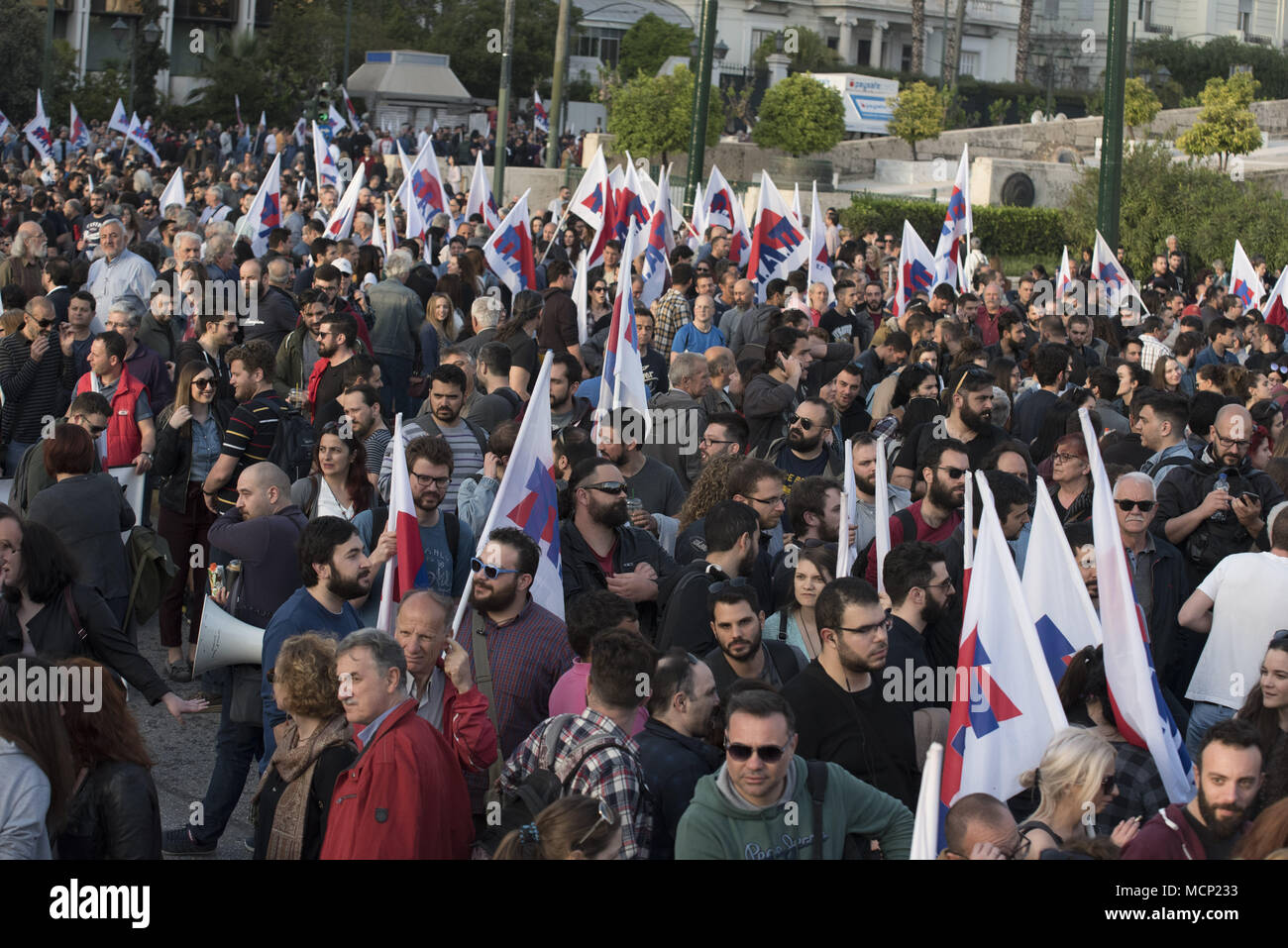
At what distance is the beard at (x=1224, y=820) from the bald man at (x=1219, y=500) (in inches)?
119

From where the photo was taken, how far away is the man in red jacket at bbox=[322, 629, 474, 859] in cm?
438

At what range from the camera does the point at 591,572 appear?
650 centimetres

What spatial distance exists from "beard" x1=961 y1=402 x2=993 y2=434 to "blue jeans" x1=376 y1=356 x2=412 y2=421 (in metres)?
4.46

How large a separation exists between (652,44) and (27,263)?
47.8 meters

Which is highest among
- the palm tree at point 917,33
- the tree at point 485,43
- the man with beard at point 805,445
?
the palm tree at point 917,33

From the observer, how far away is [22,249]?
39.4 ft

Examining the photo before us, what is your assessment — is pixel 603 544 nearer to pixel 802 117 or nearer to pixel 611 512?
pixel 611 512

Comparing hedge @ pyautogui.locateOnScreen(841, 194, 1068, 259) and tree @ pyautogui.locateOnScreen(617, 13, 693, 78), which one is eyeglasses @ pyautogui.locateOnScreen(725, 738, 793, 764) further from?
tree @ pyautogui.locateOnScreen(617, 13, 693, 78)

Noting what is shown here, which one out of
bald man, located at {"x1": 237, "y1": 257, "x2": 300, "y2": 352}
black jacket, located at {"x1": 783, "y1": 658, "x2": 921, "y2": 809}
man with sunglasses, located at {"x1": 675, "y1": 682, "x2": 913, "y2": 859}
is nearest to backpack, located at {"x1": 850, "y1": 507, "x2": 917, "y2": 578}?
black jacket, located at {"x1": 783, "y1": 658, "x2": 921, "y2": 809}

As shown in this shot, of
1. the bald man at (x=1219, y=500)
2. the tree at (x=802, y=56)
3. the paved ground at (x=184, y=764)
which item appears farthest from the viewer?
the tree at (x=802, y=56)

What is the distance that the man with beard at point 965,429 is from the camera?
27.3ft

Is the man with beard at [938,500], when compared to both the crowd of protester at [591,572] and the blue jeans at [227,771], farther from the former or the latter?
the blue jeans at [227,771]

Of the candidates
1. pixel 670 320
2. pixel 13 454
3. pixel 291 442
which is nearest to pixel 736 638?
pixel 291 442

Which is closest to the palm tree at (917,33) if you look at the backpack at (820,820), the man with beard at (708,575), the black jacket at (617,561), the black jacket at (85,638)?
the black jacket at (617,561)
